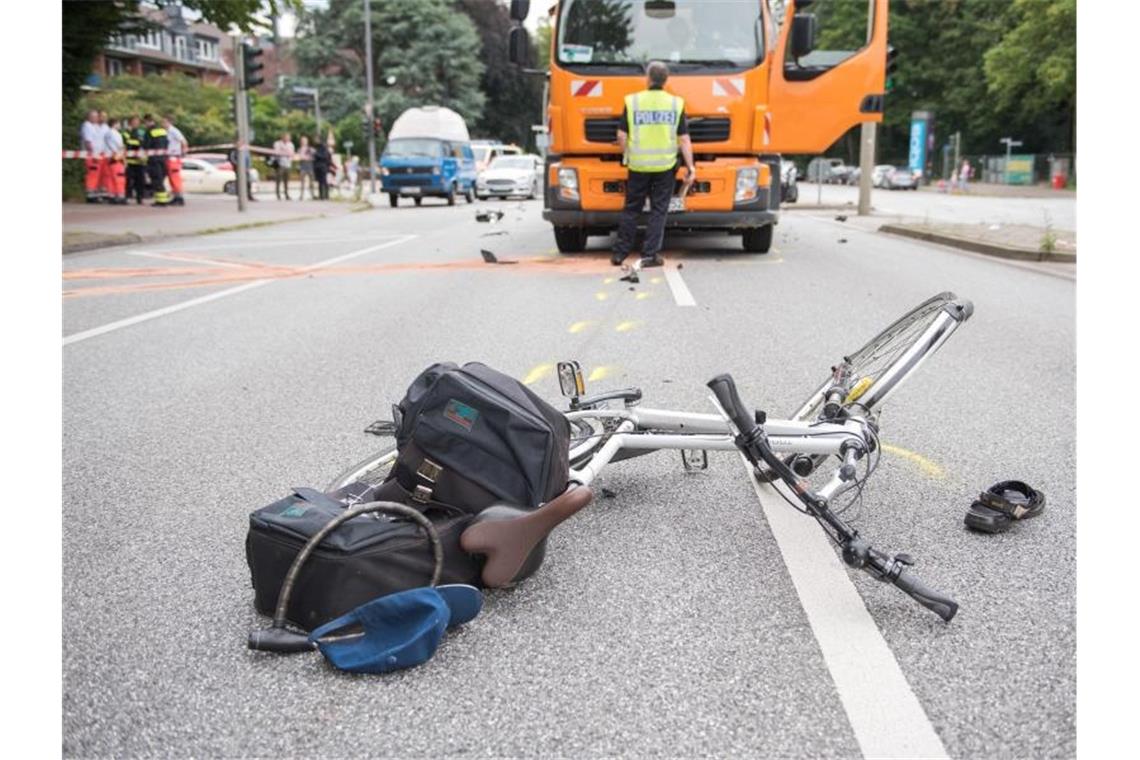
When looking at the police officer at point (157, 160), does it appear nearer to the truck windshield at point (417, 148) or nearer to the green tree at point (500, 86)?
the truck windshield at point (417, 148)

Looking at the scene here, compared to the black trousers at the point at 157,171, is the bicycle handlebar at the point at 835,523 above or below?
below

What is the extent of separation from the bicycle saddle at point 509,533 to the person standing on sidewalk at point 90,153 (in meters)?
25.9

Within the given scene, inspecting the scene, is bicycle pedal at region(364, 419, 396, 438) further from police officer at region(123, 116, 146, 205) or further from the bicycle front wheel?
police officer at region(123, 116, 146, 205)

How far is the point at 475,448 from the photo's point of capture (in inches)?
125

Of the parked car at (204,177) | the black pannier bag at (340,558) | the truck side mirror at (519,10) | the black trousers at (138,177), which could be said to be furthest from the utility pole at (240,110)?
the black pannier bag at (340,558)

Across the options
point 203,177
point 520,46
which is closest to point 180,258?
point 520,46

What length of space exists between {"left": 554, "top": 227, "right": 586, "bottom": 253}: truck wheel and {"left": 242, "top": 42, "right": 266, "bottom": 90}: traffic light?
38.9 ft

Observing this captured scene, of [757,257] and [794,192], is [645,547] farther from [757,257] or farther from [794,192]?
[794,192]

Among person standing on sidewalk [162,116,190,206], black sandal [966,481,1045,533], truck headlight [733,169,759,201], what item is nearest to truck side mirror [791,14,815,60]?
truck headlight [733,169,759,201]

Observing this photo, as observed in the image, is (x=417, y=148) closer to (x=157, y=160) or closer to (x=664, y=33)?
(x=157, y=160)

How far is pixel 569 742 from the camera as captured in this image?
244 cm

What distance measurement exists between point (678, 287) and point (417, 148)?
81.1 feet

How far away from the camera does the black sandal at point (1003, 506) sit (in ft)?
12.3

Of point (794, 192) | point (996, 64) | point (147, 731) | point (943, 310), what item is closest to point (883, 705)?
point (147, 731)
